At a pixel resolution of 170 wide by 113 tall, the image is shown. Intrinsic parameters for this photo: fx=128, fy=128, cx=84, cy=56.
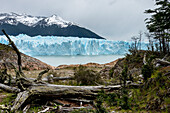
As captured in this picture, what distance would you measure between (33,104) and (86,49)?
33.7m

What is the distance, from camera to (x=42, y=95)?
5.05 m

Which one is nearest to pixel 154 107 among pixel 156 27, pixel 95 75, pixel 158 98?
pixel 158 98

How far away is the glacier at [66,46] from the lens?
3694cm

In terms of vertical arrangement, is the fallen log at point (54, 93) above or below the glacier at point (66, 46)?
below

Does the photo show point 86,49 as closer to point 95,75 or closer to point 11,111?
point 95,75

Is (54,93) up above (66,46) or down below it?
below

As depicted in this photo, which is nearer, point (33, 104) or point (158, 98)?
point (158, 98)

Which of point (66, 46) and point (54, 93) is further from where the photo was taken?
point (66, 46)

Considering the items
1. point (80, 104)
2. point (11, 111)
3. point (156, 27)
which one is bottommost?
point (80, 104)

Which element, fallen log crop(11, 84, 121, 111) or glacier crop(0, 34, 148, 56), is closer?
fallen log crop(11, 84, 121, 111)

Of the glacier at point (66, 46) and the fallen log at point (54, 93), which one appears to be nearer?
the fallen log at point (54, 93)

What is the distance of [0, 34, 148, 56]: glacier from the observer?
36.9 metres

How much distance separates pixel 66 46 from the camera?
125ft

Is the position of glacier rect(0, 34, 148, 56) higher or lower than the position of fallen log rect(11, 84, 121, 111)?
higher
